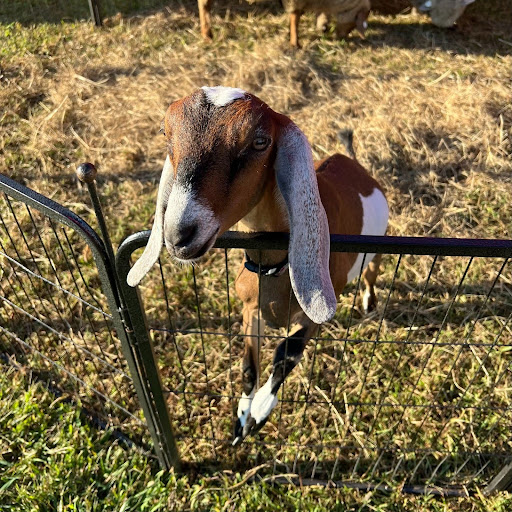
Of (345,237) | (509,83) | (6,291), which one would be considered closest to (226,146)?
(345,237)

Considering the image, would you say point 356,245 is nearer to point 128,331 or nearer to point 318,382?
point 128,331

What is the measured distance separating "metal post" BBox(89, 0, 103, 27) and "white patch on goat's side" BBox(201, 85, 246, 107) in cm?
493

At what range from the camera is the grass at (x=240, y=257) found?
2420 millimetres

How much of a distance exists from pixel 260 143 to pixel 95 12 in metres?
5.15

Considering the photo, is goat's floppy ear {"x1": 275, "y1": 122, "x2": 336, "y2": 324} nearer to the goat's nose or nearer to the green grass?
the goat's nose

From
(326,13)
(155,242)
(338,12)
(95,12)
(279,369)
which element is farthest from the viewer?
(95,12)

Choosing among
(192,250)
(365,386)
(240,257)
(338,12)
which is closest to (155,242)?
(192,250)

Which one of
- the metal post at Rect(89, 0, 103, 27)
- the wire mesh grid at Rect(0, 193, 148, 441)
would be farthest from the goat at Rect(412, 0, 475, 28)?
the wire mesh grid at Rect(0, 193, 148, 441)

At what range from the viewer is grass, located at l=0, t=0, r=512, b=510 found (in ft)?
7.94

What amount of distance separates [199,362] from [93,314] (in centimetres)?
78

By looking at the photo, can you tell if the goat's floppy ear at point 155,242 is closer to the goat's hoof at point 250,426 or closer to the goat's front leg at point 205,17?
the goat's hoof at point 250,426

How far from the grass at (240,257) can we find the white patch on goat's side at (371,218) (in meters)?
0.32

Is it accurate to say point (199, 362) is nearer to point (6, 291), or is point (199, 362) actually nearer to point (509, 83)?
point (6, 291)

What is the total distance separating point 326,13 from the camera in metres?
5.24
